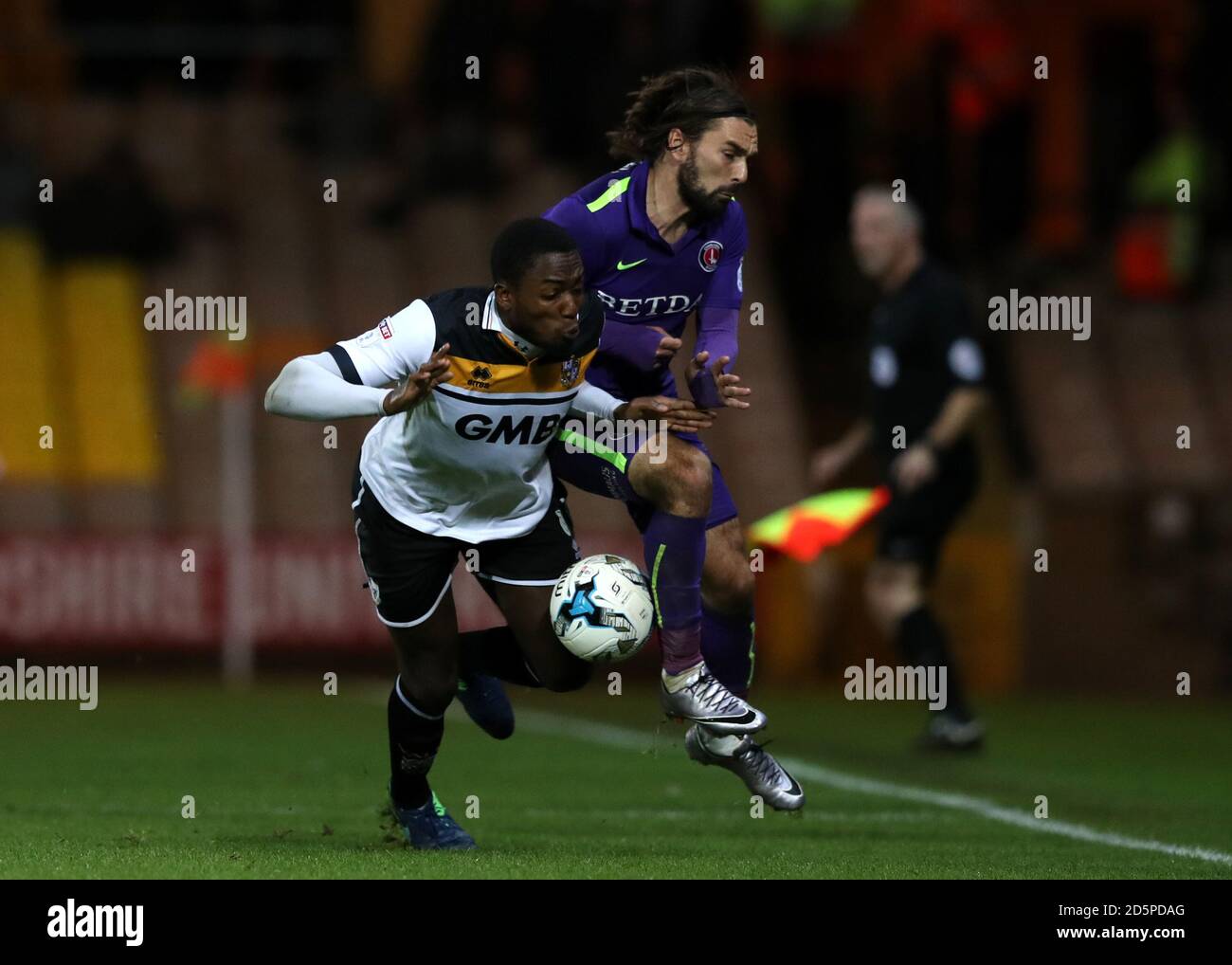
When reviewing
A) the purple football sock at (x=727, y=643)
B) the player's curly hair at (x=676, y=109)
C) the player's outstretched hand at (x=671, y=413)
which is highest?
the player's curly hair at (x=676, y=109)

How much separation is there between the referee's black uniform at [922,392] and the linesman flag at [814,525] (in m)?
0.14

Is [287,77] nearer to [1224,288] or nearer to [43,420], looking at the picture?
[43,420]

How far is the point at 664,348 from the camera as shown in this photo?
A: 21.8 feet

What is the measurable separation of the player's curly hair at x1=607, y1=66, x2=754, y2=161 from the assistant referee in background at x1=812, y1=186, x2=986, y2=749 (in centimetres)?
360

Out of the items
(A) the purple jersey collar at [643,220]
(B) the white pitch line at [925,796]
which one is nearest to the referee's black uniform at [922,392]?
(B) the white pitch line at [925,796]

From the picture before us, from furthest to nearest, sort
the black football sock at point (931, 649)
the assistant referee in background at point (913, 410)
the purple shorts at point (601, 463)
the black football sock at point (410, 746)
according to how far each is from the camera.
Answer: the assistant referee in background at point (913, 410), the black football sock at point (931, 649), the purple shorts at point (601, 463), the black football sock at point (410, 746)

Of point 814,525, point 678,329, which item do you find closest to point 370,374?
point 678,329

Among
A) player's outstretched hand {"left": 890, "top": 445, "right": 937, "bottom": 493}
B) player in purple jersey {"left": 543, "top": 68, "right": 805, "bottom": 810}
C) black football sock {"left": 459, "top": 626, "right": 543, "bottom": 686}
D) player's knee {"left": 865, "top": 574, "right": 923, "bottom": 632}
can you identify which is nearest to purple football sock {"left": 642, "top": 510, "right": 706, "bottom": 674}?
player in purple jersey {"left": 543, "top": 68, "right": 805, "bottom": 810}

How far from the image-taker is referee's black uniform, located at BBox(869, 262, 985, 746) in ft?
34.2

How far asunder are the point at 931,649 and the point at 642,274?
4170mm

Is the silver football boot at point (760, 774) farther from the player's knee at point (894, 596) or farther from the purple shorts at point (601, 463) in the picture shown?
the player's knee at point (894, 596)

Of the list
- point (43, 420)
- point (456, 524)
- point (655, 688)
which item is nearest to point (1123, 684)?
point (655, 688)

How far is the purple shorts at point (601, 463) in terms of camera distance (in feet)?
22.1

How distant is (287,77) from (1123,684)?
995 cm
